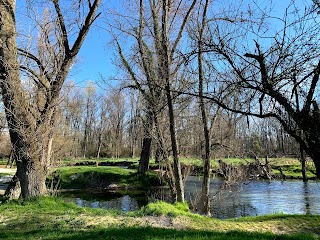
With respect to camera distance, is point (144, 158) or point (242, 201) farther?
point (144, 158)

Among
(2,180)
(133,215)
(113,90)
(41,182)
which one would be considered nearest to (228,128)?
(113,90)

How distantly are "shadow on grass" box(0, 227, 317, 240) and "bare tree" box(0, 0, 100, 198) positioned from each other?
3383 mm

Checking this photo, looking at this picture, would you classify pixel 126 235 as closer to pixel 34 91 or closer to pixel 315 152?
pixel 315 152

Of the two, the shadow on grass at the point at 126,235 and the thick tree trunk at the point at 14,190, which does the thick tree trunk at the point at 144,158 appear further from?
the shadow on grass at the point at 126,235

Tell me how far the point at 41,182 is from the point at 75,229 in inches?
139

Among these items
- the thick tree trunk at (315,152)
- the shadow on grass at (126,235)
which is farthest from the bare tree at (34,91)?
the thick tree trunk at (315,152)

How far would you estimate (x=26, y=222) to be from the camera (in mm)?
7473

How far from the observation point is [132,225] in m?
7.35

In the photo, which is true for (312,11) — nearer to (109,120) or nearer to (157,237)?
(157,237)

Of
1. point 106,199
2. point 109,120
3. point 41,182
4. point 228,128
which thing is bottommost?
point 106,199

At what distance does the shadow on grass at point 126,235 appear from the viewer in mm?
5949

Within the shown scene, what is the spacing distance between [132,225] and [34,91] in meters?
5.69

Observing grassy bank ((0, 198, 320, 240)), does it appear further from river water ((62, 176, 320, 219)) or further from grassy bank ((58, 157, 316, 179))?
river water ((62, 176, 320, 219))

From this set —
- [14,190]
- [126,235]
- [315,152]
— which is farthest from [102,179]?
[315,152]
